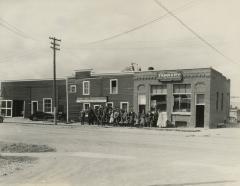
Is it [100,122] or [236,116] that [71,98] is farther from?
[236,116]

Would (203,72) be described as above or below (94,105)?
above

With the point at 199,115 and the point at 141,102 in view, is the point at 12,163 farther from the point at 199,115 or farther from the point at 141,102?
the point at 141,102

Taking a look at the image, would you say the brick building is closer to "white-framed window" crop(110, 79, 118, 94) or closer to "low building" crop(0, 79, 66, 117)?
"white-framed window" crop(110, 79, 118, 94)

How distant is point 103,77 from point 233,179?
113 feet

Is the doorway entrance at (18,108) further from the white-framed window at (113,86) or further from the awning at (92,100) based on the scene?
the white-framed window at (113,86)

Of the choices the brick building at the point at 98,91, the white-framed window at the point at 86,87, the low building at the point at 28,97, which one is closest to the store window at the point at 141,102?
the brick building at the point at 98,91

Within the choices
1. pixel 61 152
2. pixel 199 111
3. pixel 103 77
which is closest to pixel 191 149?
pixel 61 152

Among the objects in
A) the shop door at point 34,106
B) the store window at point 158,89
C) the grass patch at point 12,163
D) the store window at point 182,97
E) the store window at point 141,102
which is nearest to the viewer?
the grass patch at point 12,163

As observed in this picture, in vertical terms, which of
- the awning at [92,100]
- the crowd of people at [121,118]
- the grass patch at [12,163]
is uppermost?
the awning at [92,100]

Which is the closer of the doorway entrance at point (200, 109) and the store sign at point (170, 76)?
the doorway entrance at point (200, 109)

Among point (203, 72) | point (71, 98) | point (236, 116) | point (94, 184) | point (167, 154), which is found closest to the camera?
point (94, 184)

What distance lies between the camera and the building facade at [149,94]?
1451 inches

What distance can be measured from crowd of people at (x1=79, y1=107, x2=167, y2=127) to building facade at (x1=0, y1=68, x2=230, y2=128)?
1144mm

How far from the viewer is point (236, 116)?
57.1m
